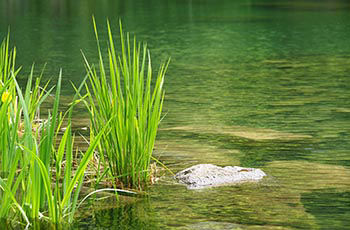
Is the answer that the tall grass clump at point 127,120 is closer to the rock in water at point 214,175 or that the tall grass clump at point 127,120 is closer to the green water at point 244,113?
the green water at point 244,113

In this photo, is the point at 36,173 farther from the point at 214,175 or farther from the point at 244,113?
the point at 244,113

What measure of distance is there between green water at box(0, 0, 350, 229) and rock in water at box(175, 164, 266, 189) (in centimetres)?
Result: 9

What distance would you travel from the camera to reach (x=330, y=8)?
26047 mm

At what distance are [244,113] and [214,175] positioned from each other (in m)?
2.72

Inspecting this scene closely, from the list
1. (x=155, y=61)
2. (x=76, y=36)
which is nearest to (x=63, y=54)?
(x=155, y=61)

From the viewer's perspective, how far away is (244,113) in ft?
23.6

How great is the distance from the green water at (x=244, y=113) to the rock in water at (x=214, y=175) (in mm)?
86

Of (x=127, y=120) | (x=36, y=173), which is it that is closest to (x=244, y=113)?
(x=127, y=120)

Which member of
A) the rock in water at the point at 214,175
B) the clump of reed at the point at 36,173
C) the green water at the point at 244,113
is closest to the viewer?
the clump of reed at the point at 36,173

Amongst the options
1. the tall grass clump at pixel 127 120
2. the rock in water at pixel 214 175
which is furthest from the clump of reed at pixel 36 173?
the rock in water at pixel 214 175

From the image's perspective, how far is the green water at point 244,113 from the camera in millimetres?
3879

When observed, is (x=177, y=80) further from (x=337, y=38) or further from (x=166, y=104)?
(x=337, y=38)

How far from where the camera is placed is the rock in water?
175 inches

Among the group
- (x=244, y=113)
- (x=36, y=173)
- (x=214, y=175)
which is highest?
(x=36, y=173)
